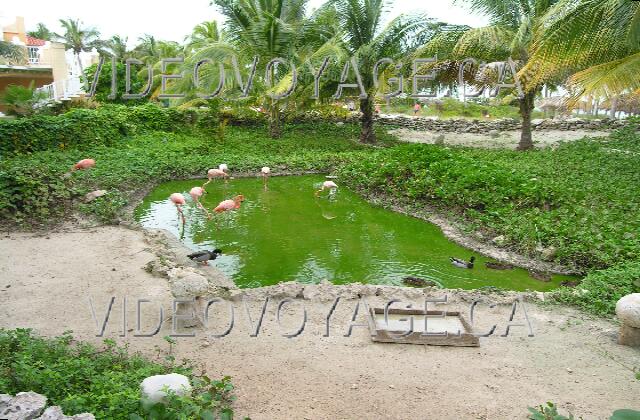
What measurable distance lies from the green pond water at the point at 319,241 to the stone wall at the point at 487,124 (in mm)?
9778

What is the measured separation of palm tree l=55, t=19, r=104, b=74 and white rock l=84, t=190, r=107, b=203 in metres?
31.7

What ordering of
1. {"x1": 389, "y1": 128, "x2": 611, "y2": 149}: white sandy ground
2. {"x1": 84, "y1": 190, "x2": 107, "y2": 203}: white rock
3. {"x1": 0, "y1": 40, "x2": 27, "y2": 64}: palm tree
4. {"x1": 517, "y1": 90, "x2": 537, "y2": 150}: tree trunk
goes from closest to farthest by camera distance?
{"x1": 84, "y1": 190, "x2": 107, "y2": 203}: white rock, {"x1": 517, "y1": 90, "x2": 537, "y2": 150}: tree trunk, {"x1": 389, "y1": 128, "x2": 611, "y2": 149}: white sandy ground, {"x1": 0, "y1": 40, "x2": 27, "y2": 64}: palm tree

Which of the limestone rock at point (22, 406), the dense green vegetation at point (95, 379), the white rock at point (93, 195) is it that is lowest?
the dense green vegetation at point (95, 379)

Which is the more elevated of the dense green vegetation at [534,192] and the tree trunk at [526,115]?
the tree trunk at [526,115]

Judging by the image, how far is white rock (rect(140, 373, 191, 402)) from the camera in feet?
10.9

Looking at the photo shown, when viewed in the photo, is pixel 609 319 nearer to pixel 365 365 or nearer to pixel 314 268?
pixel 365 365

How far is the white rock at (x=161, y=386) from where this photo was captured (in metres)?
3.33

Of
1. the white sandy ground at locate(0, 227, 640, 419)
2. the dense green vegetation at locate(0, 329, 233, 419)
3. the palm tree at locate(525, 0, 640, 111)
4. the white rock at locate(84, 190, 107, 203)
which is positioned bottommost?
the white sandy ground at locate(0, 227, 640, 419)

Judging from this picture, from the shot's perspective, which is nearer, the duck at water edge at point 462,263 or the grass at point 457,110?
the duck at water edge at point 462,263

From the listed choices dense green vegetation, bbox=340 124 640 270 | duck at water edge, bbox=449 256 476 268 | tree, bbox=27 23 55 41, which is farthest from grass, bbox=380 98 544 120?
tree, bbox=27 23 55 41

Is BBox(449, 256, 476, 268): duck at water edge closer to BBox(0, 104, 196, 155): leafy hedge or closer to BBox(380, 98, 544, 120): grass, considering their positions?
BBox(0, 104, 196, 155): leafy hedge

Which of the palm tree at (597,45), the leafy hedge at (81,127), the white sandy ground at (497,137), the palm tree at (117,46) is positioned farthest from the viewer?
the palm tree at (117,46)

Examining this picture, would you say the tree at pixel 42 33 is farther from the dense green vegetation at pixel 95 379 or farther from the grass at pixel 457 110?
the dense green vegetation at pixel 95 379

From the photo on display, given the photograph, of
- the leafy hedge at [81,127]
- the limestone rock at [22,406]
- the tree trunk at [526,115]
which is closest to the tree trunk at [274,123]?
the leafy hedge at [81,127]
